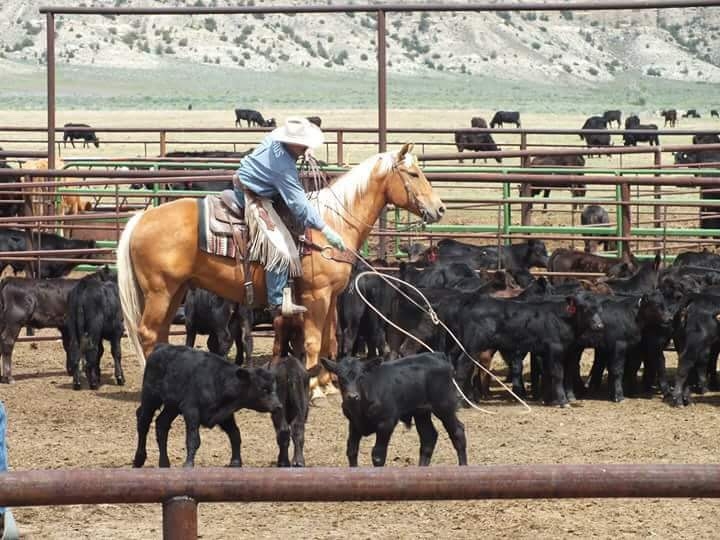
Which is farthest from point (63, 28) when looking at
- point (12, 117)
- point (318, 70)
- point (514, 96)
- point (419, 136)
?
point (419, 136)

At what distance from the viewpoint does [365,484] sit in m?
3.92

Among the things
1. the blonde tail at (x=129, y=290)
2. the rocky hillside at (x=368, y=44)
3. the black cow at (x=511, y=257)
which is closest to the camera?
the blonde tail at (x=129, y=290)

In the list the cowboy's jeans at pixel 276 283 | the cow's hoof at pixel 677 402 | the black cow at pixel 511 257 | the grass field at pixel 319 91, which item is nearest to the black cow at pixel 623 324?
the cow's hoof at pixel 677 402

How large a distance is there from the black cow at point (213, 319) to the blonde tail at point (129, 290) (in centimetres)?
112

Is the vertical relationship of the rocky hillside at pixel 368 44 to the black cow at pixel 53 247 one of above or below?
above

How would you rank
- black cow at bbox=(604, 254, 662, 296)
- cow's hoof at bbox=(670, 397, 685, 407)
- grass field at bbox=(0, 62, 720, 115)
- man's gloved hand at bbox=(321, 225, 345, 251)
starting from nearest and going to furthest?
1. man's gloved hand at bbox=(321, 225, 345, 251)
2. cow's hoof at bbox=(670, 397, 685, 407)
3. black cow at bbox=(604, 254, 662, 296)
4. grass field at bbox=(0, 62, 720, 115)

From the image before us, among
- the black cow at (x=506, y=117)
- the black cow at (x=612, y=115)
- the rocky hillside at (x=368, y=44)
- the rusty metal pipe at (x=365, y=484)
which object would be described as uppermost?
the rocky hillside at (x=368, y=44)

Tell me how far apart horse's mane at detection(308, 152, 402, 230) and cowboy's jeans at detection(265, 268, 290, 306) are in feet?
2.17

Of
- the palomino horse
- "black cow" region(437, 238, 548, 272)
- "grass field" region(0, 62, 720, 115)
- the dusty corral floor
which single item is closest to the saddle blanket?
the palomino horse

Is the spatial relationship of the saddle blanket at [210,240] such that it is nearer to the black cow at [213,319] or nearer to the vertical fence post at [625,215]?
the black cow at [213,319]

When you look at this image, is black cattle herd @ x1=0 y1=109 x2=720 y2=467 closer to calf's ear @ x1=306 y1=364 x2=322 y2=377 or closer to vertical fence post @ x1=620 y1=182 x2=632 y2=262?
calf's ear @ x1=306 y1=364 x2=322 y2=377

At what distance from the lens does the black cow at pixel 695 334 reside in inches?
420

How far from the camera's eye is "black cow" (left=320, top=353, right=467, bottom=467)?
8.30 metres

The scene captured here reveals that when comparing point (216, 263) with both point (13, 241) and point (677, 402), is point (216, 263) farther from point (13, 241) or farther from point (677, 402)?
point (13, 241)
